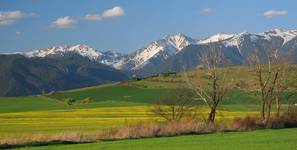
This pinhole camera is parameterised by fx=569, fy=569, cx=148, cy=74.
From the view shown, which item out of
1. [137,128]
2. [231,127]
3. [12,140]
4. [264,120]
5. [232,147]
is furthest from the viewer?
[264,120]

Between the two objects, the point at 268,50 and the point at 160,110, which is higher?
the point at 268,50

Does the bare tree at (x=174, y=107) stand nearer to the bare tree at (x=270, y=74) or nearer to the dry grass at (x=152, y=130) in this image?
the dry grass at (x=152, y=130)

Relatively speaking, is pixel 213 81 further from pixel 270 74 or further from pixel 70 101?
pixel 70 101

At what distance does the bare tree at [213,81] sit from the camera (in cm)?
5491

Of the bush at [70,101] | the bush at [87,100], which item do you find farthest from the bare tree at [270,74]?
the bush at [70,101]

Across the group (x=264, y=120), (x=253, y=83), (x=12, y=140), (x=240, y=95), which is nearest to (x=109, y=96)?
(x=240, y=95)

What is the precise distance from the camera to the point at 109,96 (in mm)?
151500

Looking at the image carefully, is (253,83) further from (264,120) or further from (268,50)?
(264,120)

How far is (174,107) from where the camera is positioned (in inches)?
2210

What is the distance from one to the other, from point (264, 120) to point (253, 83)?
10.8 meters

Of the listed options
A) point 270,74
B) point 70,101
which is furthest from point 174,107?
point 70,101

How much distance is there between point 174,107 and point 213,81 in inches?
186

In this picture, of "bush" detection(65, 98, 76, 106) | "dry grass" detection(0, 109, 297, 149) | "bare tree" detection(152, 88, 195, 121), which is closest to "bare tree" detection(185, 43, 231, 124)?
"bare tree" detection(152, 88, 195, 121)

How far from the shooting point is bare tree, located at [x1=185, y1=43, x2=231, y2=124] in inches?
2162
